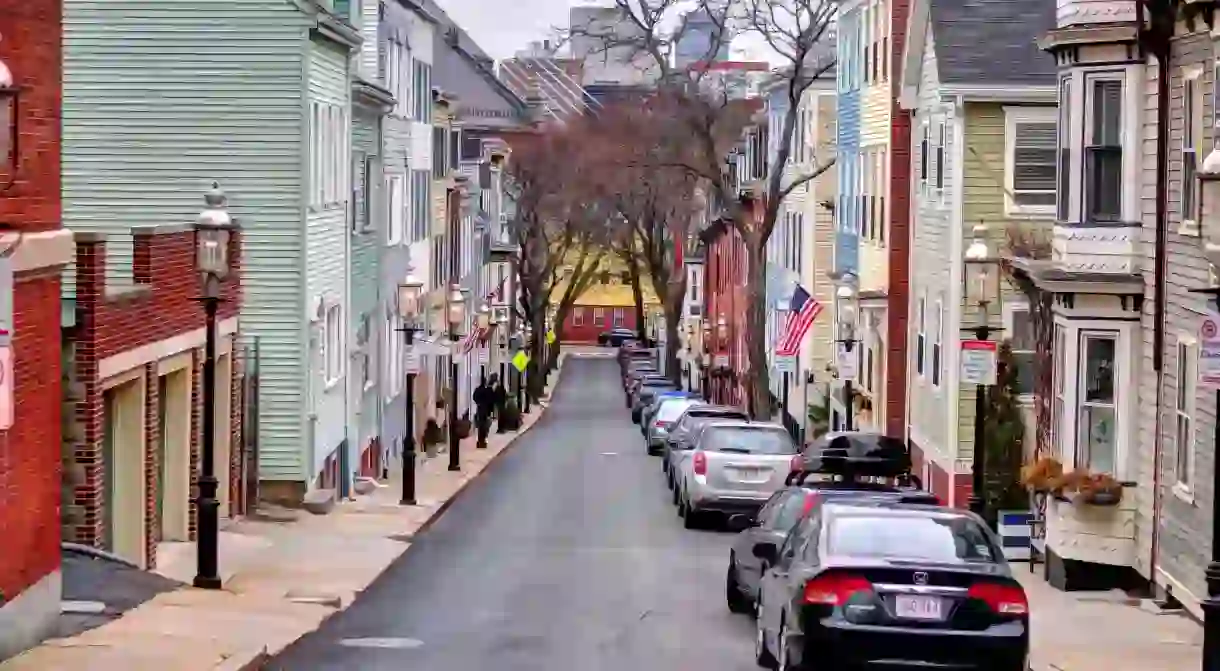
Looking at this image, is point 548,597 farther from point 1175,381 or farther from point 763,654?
point 1175,381

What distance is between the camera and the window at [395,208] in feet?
152

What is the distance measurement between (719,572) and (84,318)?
30.5 feet

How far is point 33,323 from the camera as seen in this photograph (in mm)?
15906

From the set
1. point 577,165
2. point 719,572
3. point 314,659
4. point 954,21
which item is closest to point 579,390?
point 577,165

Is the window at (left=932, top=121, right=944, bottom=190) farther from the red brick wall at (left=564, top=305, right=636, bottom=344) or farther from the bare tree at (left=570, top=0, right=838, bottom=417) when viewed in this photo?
the red brick wall at (left=564, top=305, right=636, bottom=344)

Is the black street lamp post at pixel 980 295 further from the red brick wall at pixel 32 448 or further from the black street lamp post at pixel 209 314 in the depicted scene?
the red brick wall at pixel 32 448

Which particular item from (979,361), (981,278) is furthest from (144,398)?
(981,278)

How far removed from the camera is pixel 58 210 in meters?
16.4

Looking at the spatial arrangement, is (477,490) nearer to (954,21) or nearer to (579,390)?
(954,21)

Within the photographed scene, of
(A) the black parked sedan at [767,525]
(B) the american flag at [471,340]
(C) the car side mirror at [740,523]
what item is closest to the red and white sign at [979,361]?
(A) the black parked sedan at [767,525]

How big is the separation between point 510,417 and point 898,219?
33225mm

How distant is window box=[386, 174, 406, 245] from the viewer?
1827 inches

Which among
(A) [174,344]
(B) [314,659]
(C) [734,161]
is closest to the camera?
(B) [314,659]

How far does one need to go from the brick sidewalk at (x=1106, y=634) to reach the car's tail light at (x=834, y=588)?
3.50m
